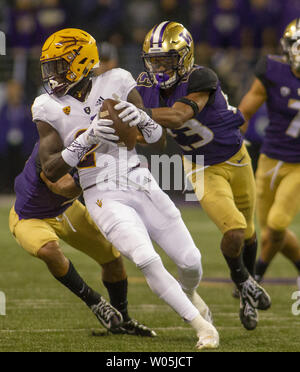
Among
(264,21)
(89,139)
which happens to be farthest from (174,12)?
(89,139)

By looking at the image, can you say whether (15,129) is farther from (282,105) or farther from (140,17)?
(282,105)

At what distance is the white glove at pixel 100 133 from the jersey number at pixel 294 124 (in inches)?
84.4

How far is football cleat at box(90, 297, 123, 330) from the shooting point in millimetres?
4516

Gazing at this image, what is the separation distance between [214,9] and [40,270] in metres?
5.55

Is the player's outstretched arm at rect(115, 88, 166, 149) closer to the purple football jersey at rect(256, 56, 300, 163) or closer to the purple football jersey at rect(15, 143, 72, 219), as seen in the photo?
the purple football jersey at rect(15, 143, 72, 219)

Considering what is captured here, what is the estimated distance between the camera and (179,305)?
401 centimetres

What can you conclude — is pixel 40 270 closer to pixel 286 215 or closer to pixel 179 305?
pixel 286 215

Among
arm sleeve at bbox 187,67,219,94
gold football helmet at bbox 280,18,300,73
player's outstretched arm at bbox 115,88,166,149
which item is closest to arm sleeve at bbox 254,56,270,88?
gold football helmet at bbox 280,18,300,73

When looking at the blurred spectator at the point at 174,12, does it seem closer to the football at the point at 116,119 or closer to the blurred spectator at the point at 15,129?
the blurred spectator at the point at 15,129

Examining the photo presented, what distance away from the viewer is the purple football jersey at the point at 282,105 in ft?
19.0

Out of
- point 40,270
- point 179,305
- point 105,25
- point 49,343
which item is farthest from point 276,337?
point 105,25

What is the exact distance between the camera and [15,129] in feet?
37.8

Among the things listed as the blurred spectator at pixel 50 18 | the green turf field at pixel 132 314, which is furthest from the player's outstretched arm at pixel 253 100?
the blurred spectator at pixel 50 18

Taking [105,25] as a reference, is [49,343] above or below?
above
